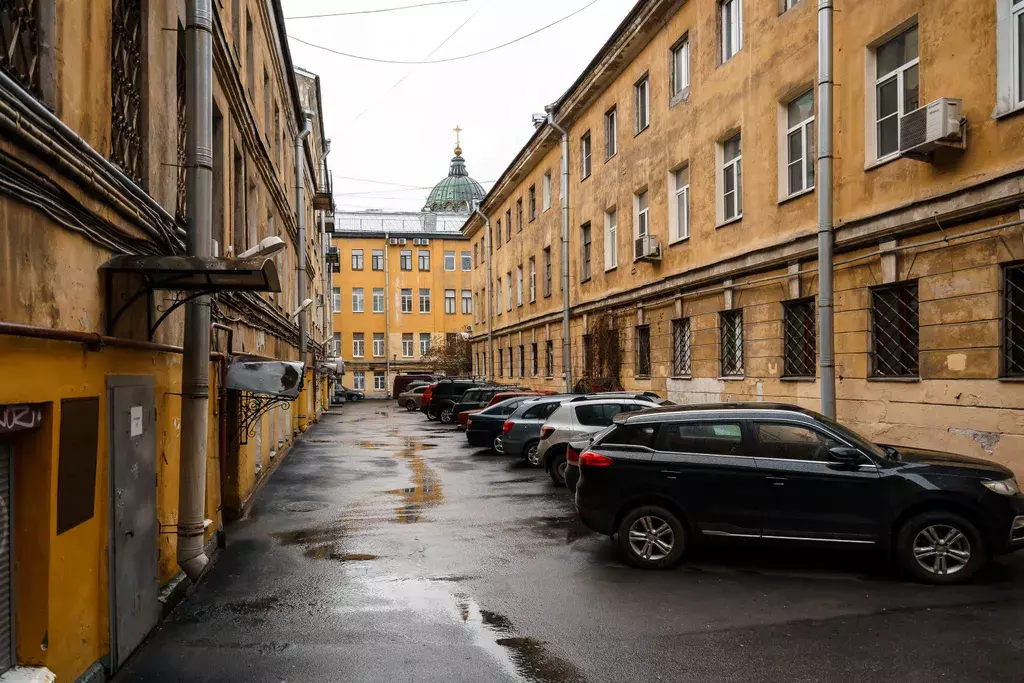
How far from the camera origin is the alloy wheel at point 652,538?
313 inches

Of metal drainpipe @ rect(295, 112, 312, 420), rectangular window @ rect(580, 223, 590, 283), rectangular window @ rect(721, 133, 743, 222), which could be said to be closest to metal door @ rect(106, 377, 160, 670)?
rectangular window @ rect(721, 133, 743, 222)

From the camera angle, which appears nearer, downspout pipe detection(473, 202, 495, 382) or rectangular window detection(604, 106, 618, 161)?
rectangular window detection(604, 106, 618, 161)

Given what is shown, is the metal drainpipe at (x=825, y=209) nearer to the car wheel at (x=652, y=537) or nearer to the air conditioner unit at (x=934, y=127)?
the air conditioner unit at (x=934, y=127)

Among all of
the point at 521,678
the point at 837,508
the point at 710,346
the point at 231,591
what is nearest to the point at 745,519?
the point at 837,508

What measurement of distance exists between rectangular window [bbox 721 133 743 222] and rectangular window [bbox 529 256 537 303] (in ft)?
49.6

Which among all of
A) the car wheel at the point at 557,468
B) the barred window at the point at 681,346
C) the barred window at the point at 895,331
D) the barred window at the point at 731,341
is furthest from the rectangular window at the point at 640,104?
the barred window at the point at 895,331

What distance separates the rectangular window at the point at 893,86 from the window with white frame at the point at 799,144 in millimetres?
1661

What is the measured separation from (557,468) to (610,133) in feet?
39.9

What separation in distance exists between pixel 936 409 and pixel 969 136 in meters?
3.48

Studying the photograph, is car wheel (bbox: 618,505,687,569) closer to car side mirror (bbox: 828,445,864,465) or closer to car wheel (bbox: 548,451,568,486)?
car side mirror (bbox: 828,445,864,465)

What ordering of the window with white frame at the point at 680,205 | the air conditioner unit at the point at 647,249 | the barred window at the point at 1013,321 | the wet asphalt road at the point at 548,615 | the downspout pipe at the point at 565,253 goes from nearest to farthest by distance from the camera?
the wet asphalt road at the point at 548,615
the barred window at the point at 1013,321
the window with white frame at the point at 680,205
the air conditioner unit at the point at 647,249
the downspout pipe at the point at 565,253

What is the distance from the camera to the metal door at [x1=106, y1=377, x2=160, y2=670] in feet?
18.1

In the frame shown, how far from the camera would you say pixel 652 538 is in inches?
315

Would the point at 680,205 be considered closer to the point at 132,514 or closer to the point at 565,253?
the point at 565,253
